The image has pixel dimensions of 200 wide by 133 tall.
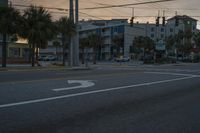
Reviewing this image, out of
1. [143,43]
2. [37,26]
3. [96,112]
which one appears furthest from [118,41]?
[96,112]

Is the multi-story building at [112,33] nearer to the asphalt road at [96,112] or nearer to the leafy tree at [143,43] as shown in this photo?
the leafy tree at [143,43]

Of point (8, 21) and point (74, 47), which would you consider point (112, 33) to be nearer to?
point (74, 47)

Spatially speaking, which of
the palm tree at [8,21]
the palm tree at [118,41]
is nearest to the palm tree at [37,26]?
the palm tree at [8,21]

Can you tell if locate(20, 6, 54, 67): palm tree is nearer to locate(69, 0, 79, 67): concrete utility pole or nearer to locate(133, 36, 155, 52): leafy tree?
locate(69, 0, 79, 67): concrete utility pole

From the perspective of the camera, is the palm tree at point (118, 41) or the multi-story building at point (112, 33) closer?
the palm tree at point (118, 41)

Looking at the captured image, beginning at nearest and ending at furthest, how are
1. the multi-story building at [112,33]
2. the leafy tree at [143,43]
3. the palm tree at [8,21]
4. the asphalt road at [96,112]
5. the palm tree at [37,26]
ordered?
the asphalt road at [96,112] → the palm tree at [8,21] → the palm tree at [37,26] → the leafy tree at [143,43] → the multi-story building at [112,33]

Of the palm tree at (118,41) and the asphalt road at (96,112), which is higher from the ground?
the palm tree at (118,41)

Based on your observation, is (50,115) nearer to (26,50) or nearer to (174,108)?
(174,108)

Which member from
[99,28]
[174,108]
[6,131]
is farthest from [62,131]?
[99,28]

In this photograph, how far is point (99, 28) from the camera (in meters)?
107

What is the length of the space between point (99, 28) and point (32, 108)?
98.7 meters

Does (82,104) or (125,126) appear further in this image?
(82,104)

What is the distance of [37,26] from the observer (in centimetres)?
3416

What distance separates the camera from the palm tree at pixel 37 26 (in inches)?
1334
